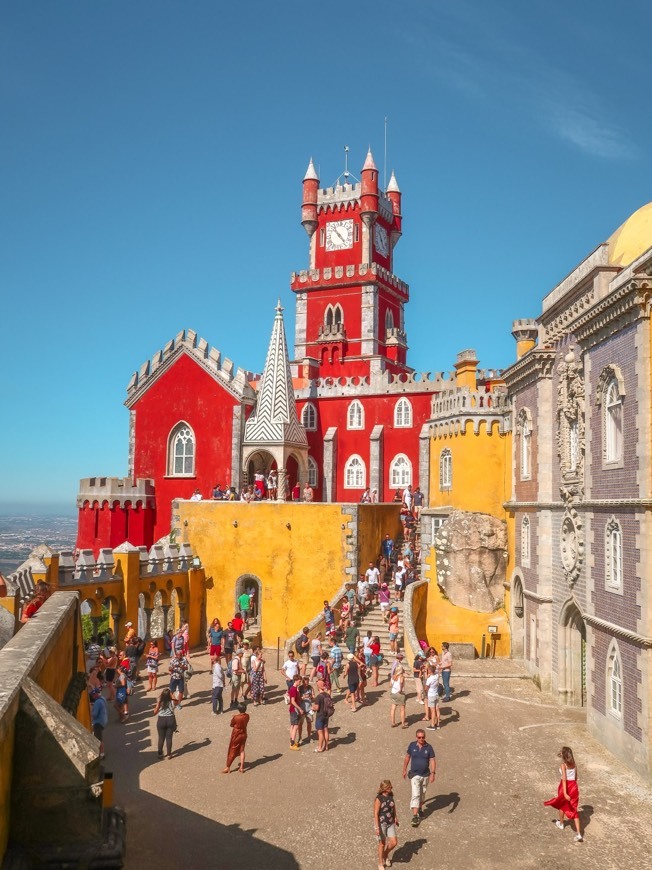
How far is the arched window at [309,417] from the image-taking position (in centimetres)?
4041

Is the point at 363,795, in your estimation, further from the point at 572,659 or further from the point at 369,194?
the point at 369,194

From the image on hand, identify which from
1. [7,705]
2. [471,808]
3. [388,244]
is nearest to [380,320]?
[388,244]

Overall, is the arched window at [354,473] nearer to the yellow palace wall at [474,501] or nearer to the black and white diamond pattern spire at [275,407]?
the black and white diamond pattern spire at [275,407]

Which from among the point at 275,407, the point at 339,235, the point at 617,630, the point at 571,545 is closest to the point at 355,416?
the point at 275,407

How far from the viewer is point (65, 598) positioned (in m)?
11.9

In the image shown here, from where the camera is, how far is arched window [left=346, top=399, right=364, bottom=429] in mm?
39625

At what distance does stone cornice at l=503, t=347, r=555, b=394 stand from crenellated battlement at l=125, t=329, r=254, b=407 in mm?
13225

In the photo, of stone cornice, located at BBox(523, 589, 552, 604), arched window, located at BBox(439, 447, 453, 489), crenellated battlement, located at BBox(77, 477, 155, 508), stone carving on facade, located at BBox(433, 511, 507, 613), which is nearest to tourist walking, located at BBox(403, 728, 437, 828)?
stone cornice, located at BBox(523, 589, 552, 604)

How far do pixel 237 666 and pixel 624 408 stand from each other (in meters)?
12.0

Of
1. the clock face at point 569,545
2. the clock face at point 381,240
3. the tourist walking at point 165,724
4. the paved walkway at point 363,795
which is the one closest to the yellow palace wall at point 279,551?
the paved walkway at point 363,795

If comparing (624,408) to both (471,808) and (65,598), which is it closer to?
(471,808)

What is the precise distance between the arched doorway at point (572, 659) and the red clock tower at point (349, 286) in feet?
80.1

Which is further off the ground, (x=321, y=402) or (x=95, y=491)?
(x=321, y=402)

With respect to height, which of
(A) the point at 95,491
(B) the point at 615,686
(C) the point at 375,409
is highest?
(C) the point at 375,409
